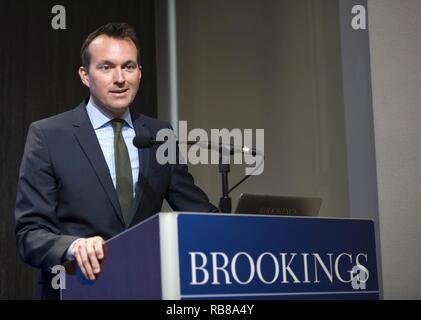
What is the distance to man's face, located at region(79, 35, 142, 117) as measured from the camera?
2.52 meters

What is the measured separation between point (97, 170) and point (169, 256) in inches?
33.8

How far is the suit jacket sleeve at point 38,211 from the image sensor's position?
207 cm

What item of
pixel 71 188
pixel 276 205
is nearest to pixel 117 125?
pixel 71 188

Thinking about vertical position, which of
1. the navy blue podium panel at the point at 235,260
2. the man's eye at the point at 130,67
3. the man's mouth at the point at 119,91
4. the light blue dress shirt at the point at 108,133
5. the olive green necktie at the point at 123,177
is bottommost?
the navy blue podium panel at the point at 235,260

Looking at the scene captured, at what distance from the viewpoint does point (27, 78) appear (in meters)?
3.98

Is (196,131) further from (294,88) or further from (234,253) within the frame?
(234,253)

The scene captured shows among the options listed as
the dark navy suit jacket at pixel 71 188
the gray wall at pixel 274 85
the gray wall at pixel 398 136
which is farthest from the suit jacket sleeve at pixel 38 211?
the gray wall at pixel 274 85

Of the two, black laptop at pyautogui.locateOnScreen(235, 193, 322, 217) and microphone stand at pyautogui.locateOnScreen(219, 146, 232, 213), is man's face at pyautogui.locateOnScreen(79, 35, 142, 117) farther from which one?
black laptop at pyautogui.locateOnScreen(235, 193, 322, 217)

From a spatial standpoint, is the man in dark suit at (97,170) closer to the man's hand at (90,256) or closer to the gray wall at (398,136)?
the man's hand at (90,256)

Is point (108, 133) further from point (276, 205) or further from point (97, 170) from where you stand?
point (276, 205)

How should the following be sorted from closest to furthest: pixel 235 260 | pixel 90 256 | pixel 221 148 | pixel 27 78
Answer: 1. pixel 235 260
2. pixel 90 256
3. pixel 221 148
4. pixel 27 78

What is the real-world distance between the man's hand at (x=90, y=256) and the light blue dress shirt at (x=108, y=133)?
624 mm

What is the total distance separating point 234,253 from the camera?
1.70m
